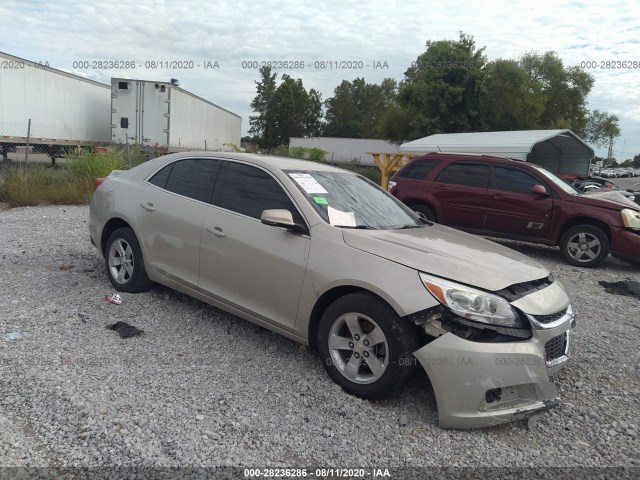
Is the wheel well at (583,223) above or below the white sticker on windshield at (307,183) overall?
below

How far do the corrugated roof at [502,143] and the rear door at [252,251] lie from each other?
492 inches

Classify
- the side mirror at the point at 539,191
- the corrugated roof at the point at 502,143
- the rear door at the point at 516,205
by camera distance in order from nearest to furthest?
the side mirror at the point at 539,191 → the rear door at the point at 516,205 → the corrugated roof at the point at 502,143

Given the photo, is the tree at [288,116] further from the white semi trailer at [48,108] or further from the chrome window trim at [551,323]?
the chrome window trim at [551,323]

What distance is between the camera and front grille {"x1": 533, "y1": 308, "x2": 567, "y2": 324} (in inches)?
113

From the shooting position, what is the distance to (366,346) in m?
2.96

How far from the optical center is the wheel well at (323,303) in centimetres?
309

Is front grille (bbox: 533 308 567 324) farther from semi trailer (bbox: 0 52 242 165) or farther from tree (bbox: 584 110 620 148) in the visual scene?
tree (bbox: 584 110 620 148)

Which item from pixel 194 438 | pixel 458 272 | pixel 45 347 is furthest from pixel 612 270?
pixel 45 347

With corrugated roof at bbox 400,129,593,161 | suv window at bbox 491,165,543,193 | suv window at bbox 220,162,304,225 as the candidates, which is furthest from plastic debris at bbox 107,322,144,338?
corrugated roof at bbox 400,129,593,161

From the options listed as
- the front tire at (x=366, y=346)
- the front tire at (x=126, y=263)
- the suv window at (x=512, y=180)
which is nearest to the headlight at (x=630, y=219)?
the suv window at (x=512, y=180)

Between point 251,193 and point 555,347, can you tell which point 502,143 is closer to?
point 251,193

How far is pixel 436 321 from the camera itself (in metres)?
2.74

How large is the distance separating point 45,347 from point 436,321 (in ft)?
9.34

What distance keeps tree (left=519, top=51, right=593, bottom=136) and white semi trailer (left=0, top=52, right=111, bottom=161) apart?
36.0m
